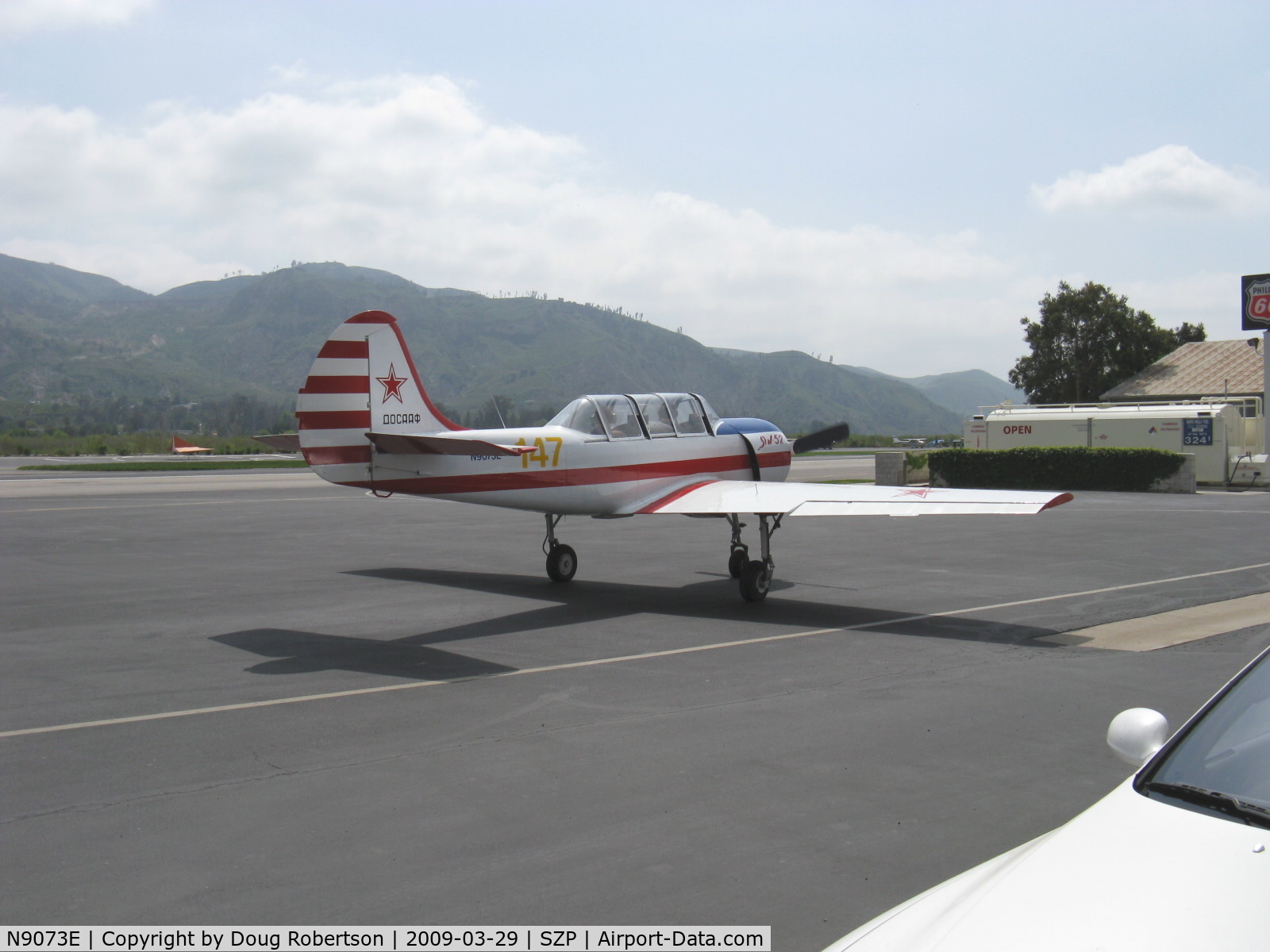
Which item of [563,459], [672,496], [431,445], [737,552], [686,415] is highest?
[686,415]

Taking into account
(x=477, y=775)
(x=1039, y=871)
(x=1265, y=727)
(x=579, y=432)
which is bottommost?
(x=477, y=775)

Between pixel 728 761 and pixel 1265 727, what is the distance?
12.2ft

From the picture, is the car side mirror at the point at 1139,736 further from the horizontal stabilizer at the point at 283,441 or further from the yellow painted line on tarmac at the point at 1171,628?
the horizontal stabilizer at the point at 283,441

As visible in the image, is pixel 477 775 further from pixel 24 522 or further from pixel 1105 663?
pixel 24 522

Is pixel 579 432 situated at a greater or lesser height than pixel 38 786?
greater

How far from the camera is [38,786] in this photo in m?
5.87

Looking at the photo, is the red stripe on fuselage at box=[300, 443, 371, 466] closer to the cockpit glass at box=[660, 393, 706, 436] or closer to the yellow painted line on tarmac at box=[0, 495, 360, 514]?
the cockpit glass at box=[660, 393, 706, 436]

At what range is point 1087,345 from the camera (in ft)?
211

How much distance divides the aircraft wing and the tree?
56703 millimetres

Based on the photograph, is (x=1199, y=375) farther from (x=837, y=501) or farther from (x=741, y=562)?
(x=837, y=501)

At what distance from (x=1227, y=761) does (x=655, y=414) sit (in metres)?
11.5

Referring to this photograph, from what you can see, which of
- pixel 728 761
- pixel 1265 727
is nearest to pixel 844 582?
pixel 728 761
